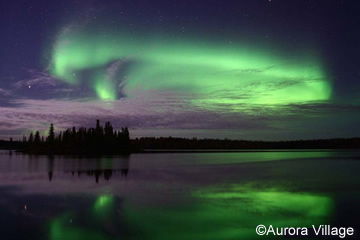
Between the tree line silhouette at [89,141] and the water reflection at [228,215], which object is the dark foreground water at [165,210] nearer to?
the water reflection at [228,215]

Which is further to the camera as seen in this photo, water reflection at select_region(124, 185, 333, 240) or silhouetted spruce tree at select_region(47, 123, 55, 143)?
silhouetted spruce tree at select_region(47, 123, 55, 143)

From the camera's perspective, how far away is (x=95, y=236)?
1404 centimetres

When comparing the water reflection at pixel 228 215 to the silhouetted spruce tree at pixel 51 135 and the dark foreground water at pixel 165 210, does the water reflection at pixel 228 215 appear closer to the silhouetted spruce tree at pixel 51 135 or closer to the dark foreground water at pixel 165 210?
the dark foreground water at pixel 165 210

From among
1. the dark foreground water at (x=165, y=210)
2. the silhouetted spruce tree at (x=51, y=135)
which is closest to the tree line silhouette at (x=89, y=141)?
the silhouetted spruce tree at (x=51, y=135)

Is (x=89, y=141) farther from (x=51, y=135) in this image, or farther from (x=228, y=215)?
(x=228, y=215)

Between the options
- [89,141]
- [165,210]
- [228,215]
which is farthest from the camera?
[89,141]

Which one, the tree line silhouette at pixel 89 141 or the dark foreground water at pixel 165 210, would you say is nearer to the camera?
the dark foreground water at pixel 165 210

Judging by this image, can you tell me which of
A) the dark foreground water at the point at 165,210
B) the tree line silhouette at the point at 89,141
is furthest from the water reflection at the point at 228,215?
the tree line silhouette at the point at 89,141

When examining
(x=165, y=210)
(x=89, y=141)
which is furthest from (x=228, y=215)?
(x=89, y=141)

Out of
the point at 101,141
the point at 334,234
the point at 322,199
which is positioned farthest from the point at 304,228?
the point at 101,141

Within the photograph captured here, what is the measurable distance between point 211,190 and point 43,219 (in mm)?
14160

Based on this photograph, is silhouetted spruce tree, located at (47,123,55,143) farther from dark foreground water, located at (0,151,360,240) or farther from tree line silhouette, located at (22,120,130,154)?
dark foreground water, located at (0,151,360,240)

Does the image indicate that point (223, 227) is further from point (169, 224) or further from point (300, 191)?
point (300, 191)

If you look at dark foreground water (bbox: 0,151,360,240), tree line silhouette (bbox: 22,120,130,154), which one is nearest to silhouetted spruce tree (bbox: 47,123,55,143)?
tree line silhouette (bbox: 22,120,130,154)
